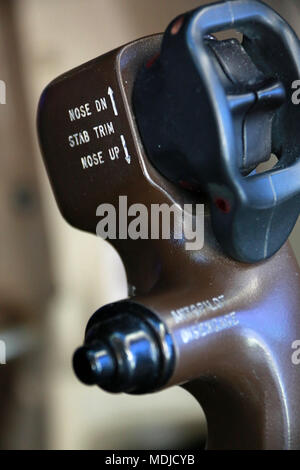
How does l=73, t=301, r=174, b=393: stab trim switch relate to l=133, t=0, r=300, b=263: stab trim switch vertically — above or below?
below

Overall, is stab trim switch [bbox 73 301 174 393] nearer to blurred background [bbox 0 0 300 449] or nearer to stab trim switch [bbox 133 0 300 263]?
stab trim switch [bbox 133 0 300 263]

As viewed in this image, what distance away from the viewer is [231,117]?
0.39 m

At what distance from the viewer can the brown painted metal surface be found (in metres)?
0.44

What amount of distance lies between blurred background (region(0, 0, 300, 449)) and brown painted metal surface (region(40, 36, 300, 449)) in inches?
13.5

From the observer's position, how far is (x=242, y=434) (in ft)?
1.51

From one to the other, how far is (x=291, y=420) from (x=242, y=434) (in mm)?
34

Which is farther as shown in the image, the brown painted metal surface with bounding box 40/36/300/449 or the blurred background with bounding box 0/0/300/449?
the blurred background with bounding box 0/0/300/449

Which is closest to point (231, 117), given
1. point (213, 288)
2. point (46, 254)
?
point (213, 288)

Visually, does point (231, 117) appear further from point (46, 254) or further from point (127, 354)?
point (46, 254)

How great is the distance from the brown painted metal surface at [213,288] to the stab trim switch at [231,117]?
1cm

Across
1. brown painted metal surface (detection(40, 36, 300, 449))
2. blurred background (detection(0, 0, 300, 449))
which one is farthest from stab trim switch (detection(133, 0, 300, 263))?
blurred background (detection(0, 0, 300, 449))

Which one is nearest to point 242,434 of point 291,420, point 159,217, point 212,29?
point 291,420

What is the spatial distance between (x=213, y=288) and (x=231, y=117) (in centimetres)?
11

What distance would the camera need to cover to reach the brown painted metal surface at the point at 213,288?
1.46 feet
